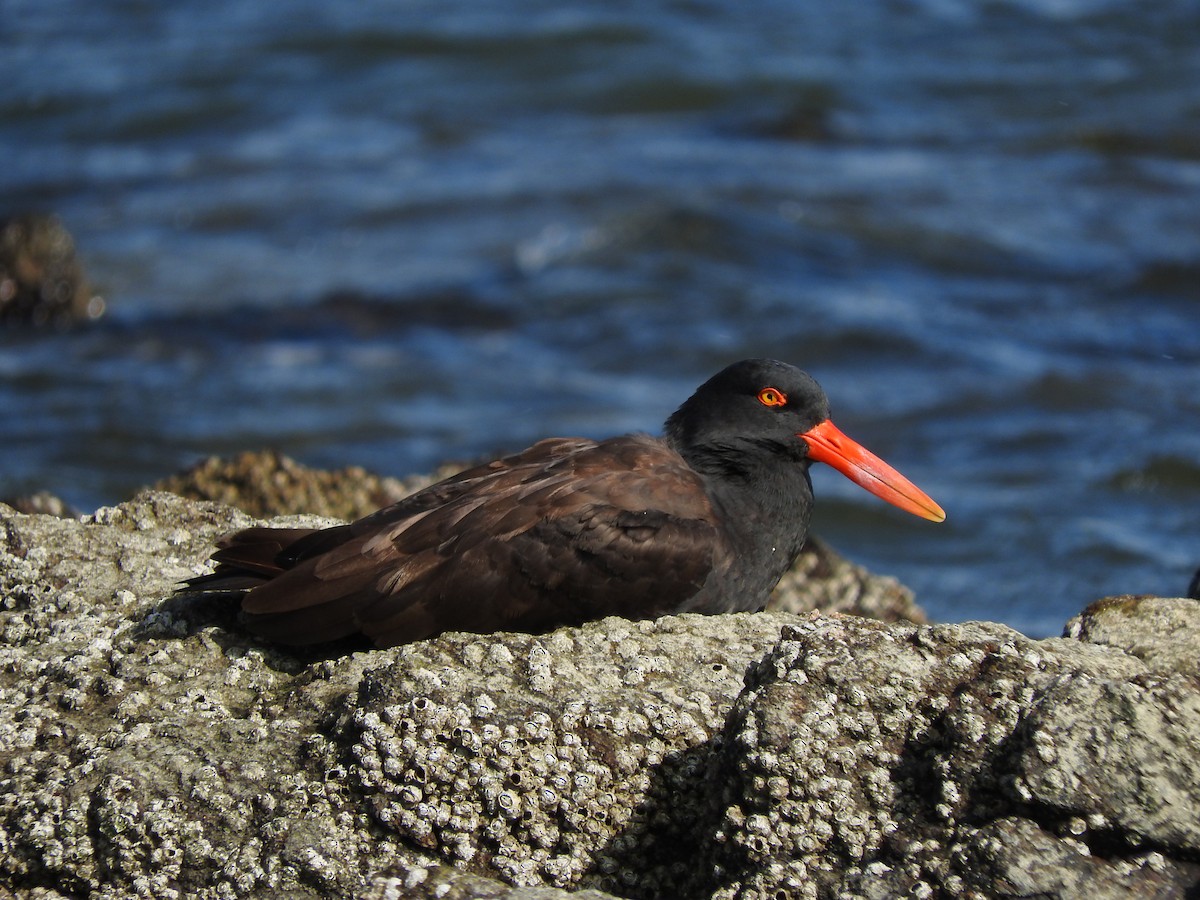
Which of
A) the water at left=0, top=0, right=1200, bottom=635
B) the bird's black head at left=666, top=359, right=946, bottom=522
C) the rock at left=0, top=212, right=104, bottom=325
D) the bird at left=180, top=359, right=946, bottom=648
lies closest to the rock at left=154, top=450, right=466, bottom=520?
the bird at left=180, top=359, right=946, bottom=648

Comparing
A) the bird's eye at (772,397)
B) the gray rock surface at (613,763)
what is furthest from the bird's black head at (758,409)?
the gray rock surface at (613,763)

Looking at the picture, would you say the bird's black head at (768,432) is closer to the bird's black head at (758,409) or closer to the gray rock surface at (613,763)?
the bird's black head at (758,409)

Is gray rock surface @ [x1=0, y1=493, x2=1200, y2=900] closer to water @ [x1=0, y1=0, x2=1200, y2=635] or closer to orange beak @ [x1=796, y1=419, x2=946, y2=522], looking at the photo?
orange beak @ [x1=796, y1=419, x2=946, y2=522]

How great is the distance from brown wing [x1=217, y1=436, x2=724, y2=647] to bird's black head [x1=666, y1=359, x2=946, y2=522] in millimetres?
407

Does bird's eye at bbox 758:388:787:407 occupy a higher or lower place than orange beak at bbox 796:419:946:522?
higher

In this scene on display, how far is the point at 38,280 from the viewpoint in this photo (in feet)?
42.1

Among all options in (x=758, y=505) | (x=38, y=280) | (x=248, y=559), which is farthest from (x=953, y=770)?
(x=38, y=280)

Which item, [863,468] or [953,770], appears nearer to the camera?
[953,770]

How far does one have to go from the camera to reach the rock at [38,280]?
12.7 m

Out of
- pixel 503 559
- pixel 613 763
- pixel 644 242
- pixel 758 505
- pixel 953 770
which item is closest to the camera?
pixel 953 770

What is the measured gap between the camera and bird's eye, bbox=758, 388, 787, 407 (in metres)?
4.81

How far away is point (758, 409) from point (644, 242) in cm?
963

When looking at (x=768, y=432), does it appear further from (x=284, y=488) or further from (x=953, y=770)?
(x=284, y=488)

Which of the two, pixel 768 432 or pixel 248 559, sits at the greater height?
pixel 768 432
